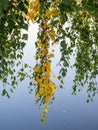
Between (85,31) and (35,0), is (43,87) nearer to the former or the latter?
(35,0)

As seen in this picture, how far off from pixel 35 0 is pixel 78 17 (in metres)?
0.84

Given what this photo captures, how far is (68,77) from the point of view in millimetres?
5941

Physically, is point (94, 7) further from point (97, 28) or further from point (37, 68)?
point (97, 28)

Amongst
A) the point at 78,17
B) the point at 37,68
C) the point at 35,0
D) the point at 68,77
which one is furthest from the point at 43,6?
the point at 68,77

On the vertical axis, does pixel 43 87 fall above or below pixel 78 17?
below

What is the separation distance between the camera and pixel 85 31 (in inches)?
104

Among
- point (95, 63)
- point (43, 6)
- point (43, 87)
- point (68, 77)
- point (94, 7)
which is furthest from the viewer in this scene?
point (68, 77)

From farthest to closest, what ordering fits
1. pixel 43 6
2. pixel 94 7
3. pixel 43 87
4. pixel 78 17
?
pixel 78 17 < pixel 94 7 < pixel 43 87 < pixel 43 6

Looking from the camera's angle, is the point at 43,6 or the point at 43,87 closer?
the point at 43,6

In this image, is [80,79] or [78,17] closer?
[78,17]

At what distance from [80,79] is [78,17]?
0.60m

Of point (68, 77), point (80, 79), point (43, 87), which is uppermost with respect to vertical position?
point (68, 77)

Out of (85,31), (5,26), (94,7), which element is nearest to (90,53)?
(85,31)

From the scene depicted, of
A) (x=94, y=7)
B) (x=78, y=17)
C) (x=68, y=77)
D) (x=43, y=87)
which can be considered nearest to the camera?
(x=43, y=87)
